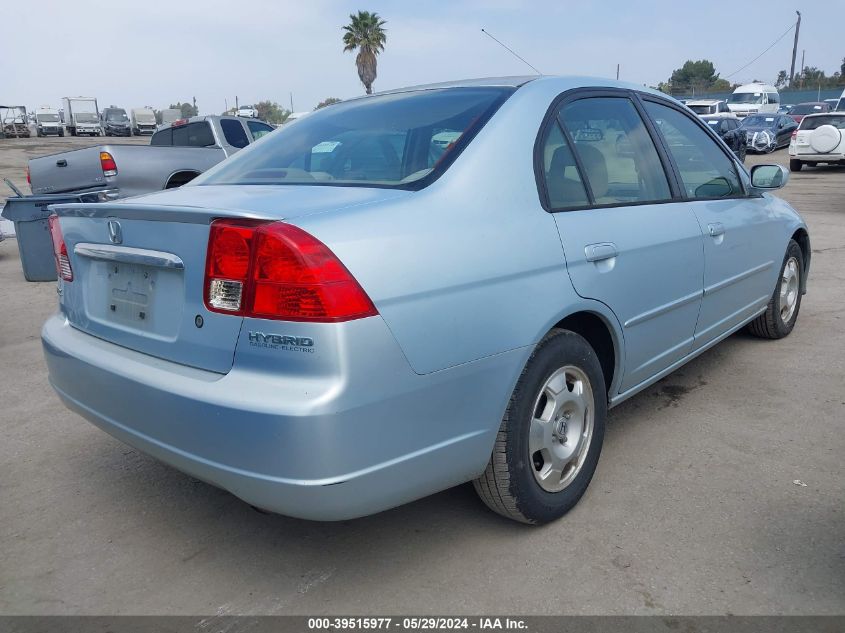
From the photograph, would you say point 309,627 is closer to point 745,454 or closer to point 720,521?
point 720,521

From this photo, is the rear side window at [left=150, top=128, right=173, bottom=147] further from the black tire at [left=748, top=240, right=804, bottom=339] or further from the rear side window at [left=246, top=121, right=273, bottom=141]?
the black tire at [left=748, top=240, right=804, bottom=339]

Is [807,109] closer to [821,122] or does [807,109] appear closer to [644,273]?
[821,122]

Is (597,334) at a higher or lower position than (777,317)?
higher

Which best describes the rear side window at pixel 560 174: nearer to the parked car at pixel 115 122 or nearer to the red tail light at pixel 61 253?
the red tail light at pixel 61 253

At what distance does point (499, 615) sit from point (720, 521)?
3.35 ft

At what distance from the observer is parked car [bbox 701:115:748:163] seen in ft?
Result: 65.8

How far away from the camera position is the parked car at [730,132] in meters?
20.1

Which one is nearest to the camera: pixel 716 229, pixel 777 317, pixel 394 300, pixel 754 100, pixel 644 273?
pixel 394 300

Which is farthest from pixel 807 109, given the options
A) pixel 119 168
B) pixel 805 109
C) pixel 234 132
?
pixel 119 168

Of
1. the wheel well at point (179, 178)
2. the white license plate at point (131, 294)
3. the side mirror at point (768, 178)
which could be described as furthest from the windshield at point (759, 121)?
the white license plate at point (131, 294)

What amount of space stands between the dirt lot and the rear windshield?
1876 cm

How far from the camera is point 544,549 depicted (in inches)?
103

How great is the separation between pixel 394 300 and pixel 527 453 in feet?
2.71

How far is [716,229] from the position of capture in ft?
12.0
